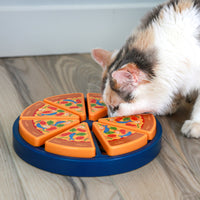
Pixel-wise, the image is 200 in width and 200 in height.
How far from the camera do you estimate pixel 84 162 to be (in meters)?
1.34

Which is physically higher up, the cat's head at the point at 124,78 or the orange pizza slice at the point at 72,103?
the cat's head at the point at 124,78

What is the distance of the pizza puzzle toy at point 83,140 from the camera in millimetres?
1358

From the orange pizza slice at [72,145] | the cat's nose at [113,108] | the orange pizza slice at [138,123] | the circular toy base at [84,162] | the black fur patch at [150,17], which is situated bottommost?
the circular toy base at [84,162]

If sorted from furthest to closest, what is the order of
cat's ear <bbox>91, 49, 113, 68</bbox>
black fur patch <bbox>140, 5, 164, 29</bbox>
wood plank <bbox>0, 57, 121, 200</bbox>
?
cat's ear <bbox>91, 49, 113, 68</bbox>, black fur patch <bbox>140, 5, 164, 29</bbox>, wood plank <bbox>0, 57, 121, 200</bbox>

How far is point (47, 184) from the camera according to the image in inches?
52.7

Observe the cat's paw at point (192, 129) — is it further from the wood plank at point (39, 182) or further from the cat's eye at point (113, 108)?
the wood plank at point (39, 182)

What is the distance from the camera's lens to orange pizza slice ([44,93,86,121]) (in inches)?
66.2

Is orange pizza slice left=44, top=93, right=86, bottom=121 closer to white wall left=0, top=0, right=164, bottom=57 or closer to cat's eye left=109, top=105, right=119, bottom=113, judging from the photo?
cat's eye left=109, top=105, right=119, bottom=113

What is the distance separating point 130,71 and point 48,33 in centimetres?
138

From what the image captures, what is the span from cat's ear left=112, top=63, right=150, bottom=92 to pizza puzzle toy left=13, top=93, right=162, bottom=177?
200 mm

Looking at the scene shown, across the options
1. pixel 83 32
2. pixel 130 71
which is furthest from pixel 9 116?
pixel 83 32

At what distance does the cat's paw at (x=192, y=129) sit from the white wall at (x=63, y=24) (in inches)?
51.9

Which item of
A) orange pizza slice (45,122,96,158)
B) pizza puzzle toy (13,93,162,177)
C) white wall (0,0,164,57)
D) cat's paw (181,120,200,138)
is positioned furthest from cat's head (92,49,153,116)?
white wall (0,0,164,57)

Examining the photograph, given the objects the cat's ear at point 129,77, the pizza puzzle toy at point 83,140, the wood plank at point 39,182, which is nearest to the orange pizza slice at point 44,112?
the pizza puzzle toy at point 83,140
